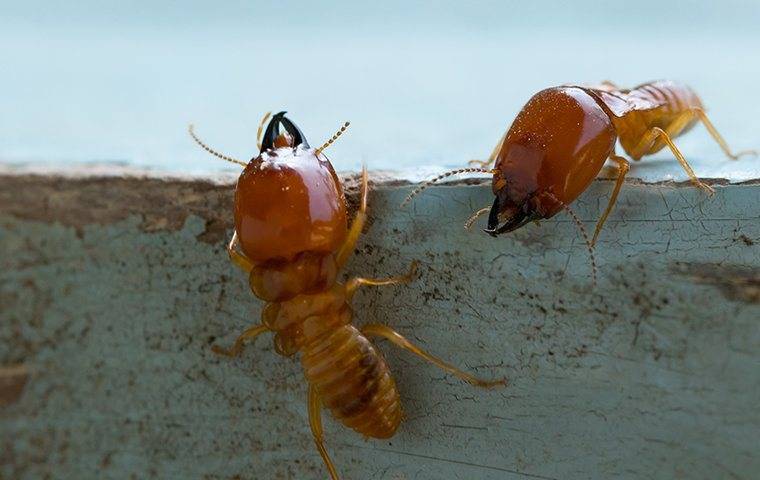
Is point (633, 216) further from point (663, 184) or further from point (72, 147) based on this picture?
point (72, 147)

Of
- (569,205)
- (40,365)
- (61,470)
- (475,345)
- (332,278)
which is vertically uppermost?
(569,205)

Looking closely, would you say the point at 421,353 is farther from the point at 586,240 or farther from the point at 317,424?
the point at 586,240

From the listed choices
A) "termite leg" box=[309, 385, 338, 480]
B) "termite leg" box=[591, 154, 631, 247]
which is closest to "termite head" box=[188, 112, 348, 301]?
"termite leg" box=[309, 385, 338, 480]

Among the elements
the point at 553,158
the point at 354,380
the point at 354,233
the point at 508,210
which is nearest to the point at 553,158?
the point at 553,158

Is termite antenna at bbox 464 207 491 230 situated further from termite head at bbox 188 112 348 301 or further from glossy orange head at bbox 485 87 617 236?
termite head at bbox 188 112 348 301

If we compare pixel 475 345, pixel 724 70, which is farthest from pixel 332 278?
pixel 724 70

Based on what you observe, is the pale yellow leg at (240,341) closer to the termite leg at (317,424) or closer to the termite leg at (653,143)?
the termite leg at (317,424)

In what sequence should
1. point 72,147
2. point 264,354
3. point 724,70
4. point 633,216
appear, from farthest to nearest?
point 724,70 → point 72,147 → point 264,354 → point 633,216
